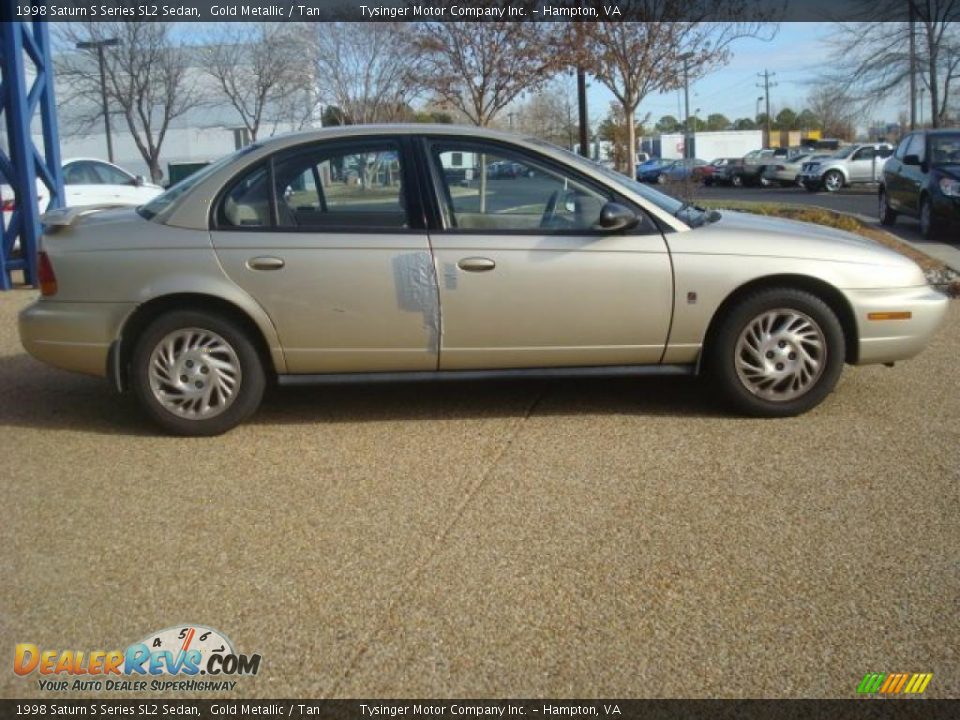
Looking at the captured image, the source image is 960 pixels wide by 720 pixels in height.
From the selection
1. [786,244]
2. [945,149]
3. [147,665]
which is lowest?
[147,665]

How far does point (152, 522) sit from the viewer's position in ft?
13.8

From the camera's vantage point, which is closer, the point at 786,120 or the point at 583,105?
the point at 583,105

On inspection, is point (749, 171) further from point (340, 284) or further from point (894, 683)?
point (894, 683)

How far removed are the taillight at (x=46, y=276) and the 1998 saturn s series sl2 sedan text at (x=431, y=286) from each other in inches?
1.1

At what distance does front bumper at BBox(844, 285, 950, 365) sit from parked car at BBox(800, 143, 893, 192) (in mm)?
30636

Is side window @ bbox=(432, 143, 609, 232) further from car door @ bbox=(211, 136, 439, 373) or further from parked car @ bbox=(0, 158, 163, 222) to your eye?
parked car @ bbox=(0, 158, 163, 222)

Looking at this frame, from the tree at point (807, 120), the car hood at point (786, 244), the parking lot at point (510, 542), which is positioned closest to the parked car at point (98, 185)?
the parking lot at point (510, 542)

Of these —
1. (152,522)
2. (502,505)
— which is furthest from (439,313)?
(152,522)

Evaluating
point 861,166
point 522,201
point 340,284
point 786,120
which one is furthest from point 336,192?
point 786,120

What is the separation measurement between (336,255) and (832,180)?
32.1 metres

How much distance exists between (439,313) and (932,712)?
312cm

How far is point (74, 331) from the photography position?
209 inches

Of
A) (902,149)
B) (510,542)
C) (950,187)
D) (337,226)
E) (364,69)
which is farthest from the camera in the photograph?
(364,69)

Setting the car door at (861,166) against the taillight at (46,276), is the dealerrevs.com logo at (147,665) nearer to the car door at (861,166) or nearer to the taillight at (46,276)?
the taillight at (46,276)
